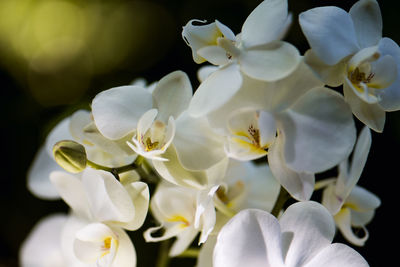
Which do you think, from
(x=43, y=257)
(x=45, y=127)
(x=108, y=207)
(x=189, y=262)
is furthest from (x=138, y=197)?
(x=45, y=127)

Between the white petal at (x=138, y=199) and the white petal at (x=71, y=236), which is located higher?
the white petal at (x=138, y=199)

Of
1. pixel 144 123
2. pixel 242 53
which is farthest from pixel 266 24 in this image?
pixel 144 123

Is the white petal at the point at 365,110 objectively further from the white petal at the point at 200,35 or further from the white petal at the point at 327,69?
the white petal at the point at 200,35

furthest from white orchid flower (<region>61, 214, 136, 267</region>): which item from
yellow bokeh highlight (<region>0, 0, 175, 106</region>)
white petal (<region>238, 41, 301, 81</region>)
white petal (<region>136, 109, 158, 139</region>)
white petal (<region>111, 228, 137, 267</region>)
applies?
yellow bokeh highlight (<region>0, 0, 175, 106</region>)

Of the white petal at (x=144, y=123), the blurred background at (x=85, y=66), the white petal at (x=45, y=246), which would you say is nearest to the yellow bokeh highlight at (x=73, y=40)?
the blurred background at (x=85, y=66)

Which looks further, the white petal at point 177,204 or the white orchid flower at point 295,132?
the white petal at point 177,204

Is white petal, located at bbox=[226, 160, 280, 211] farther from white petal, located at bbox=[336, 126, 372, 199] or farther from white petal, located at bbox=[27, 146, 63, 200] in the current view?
white petal, located at bbox=[27, 146, 63, 200]
